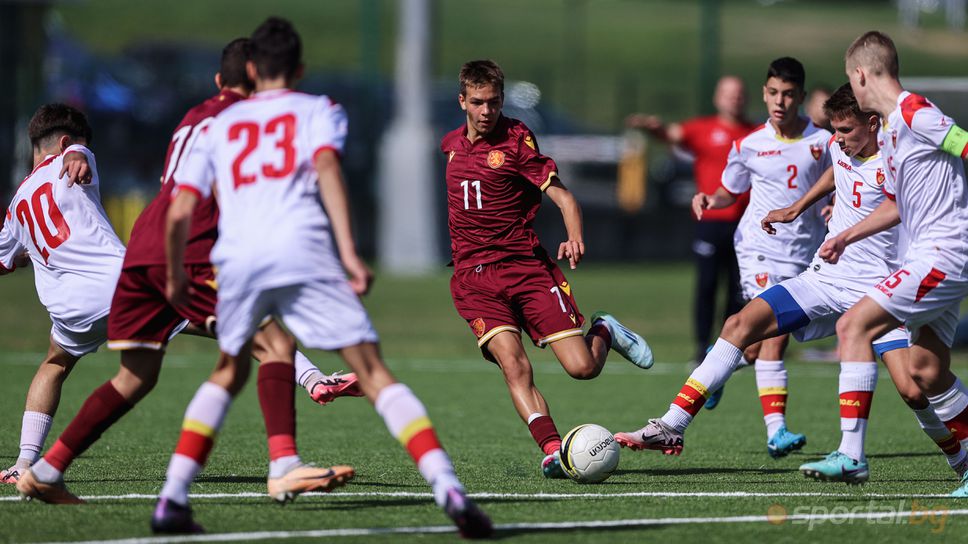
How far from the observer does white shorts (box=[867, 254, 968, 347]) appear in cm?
608

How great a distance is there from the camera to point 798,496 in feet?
21.0

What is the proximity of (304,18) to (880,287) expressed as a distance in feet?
149

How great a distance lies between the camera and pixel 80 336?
667cm

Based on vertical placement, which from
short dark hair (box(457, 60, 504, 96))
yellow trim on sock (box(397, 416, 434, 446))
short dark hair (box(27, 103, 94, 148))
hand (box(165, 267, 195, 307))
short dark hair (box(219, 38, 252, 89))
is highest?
short dark hair (box(219, 38, 252, 89))

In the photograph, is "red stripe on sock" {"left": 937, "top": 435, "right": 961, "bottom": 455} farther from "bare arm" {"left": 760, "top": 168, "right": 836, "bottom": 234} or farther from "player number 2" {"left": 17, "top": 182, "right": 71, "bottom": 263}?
"player number 2" {"left": 17, "top": 182, "right": 71, "bottom": 263}

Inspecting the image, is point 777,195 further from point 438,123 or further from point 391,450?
point 438,123

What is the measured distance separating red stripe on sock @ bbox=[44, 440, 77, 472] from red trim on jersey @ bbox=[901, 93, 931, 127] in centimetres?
383

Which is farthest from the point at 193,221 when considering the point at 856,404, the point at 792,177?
the point at 792,177

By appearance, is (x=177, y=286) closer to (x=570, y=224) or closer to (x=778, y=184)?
(x=570, y=224)

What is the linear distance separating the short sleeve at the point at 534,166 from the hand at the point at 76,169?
2.17m

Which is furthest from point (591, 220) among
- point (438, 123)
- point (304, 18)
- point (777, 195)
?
point (304, 18)

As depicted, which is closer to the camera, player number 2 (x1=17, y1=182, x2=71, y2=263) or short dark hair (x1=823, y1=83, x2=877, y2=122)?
player number 2 (x1=17, y1=182, x2=71, y2=263)

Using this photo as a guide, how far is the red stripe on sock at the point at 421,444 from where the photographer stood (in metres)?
5.23

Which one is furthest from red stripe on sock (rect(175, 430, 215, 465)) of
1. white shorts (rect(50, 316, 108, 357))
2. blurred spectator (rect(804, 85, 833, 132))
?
blurred spectator (rect(804, 85, 833, 132))
